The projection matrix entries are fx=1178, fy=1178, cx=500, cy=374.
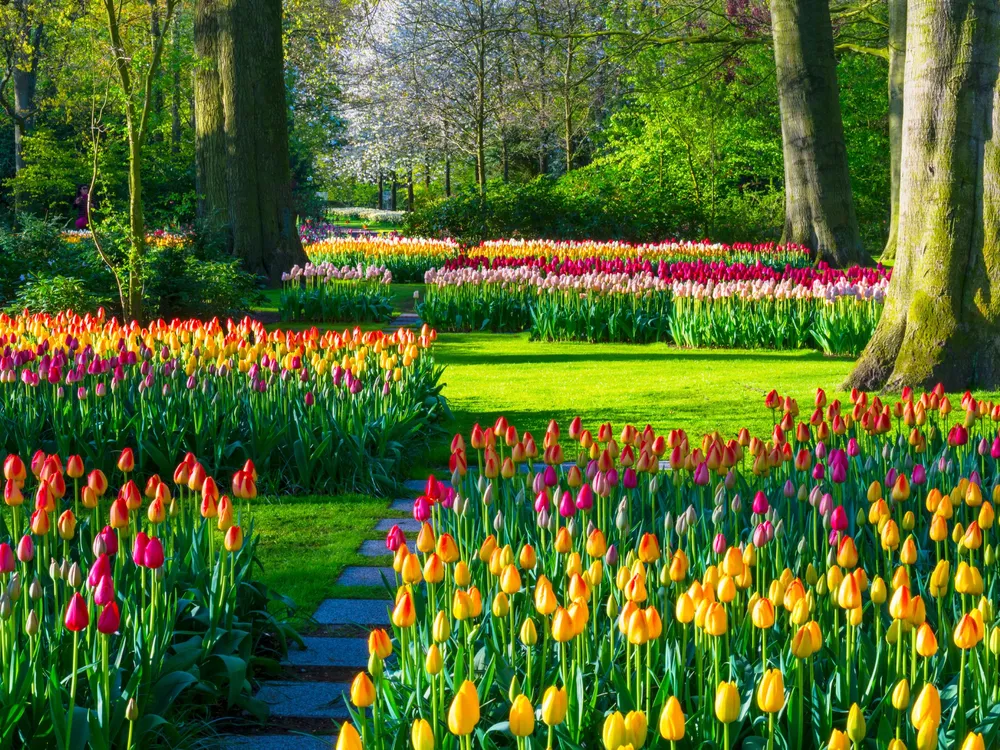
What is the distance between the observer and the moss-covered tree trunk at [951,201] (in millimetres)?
8125

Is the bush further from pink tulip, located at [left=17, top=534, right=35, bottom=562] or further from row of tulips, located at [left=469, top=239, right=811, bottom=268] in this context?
pink tulip, located at [left=17, top=534, right=35, bottom=562]

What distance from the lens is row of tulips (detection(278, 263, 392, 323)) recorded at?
46.3 feet

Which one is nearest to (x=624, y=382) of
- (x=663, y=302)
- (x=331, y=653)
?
(x=663, y=302)

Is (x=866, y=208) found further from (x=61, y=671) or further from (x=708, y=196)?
(x=61, y=671)

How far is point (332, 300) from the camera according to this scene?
46.3 feet

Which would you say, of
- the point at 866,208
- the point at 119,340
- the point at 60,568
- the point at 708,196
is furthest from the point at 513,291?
the point at 866,208

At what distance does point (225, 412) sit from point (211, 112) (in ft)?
36.3

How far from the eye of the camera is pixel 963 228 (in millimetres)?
8141

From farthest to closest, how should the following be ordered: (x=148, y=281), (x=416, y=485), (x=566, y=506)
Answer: (x=148, y=281) → (x=416, y=485) → (x=566, y=506)

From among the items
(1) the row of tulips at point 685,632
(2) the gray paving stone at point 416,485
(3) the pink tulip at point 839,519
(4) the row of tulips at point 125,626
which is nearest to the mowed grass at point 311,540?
(2) the gray paving stone at point 416,485

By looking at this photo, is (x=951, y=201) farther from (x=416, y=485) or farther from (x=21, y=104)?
(x=21, y=104)

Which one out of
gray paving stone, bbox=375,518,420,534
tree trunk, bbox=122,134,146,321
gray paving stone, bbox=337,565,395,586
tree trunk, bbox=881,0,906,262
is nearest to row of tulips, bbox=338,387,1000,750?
gray paving stone, bbox=337,565,395,586

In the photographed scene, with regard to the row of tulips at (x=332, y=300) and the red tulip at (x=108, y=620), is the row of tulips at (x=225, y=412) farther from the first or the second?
the row of tulips at (x=332, y=300)

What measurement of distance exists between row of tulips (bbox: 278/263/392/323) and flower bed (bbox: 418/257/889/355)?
569 millimetres
